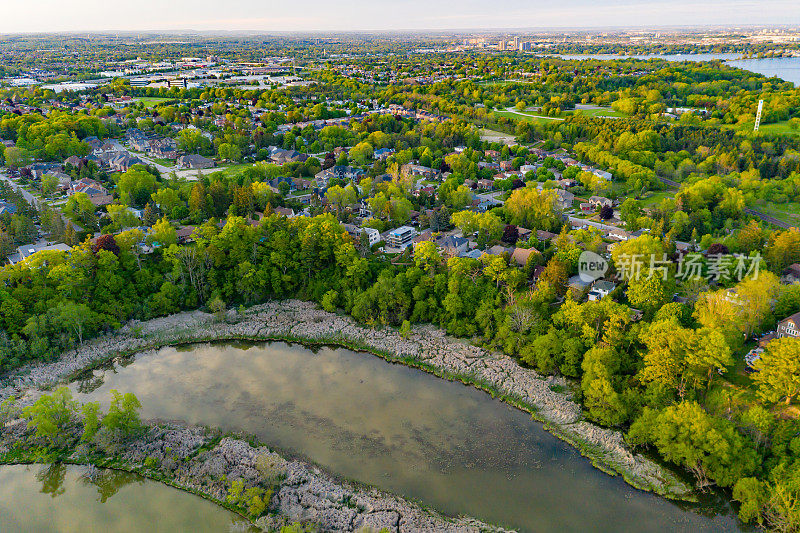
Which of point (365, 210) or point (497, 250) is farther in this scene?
point (365, 210)

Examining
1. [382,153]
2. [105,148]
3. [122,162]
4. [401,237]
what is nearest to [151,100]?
[105,148]

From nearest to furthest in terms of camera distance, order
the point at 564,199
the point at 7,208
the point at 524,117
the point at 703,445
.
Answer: the point at 703,445 → the point at 7,208 → the point at 564,199 → the point at 524,117

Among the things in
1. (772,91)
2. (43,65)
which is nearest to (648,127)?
(772,91)

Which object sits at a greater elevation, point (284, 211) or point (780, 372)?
point (284, 211)

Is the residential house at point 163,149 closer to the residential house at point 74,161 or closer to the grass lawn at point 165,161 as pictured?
the grass lawn at point 165,161

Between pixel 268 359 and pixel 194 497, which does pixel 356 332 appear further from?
pixel 194 497

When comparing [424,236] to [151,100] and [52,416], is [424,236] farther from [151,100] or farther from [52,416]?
[151,100]
